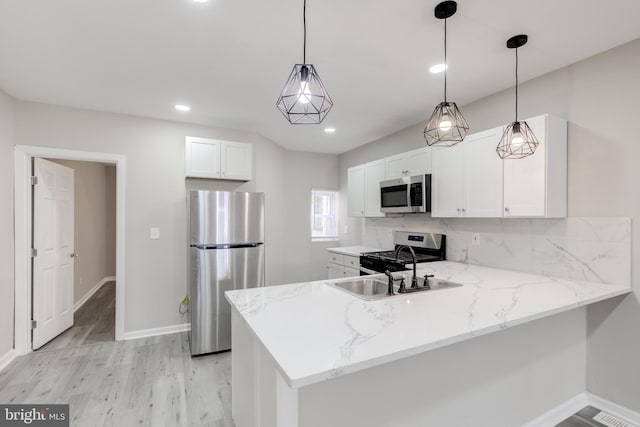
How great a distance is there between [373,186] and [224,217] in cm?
192

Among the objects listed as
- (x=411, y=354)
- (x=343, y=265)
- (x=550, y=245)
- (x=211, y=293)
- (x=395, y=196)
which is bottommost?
(x=211, y=293)

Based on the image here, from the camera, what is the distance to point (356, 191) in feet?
14.3

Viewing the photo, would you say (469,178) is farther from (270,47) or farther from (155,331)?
(155,331)

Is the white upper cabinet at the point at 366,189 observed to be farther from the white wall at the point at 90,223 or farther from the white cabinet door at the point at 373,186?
the white wall at the point at 90,223

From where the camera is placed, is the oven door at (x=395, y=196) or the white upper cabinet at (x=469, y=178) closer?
the white upper cabinet at (x=469, y=178)

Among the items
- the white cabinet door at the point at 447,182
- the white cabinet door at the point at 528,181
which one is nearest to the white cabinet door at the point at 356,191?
the white cabinet door at the point at 447,182

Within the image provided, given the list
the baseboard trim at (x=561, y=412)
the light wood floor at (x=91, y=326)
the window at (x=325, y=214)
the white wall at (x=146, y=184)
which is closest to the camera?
the baseboard trim at (x=561, y=412)

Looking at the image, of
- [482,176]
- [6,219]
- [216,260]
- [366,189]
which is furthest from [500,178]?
[6,219]

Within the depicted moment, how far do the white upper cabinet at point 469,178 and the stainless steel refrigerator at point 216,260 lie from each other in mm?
2005

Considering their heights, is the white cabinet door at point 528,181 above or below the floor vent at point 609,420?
above

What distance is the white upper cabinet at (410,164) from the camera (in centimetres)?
320

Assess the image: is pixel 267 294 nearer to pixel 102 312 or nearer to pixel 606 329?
pixel 606 329

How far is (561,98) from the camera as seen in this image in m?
2.36

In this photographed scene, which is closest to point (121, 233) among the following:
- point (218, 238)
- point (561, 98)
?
point (218, 238)
